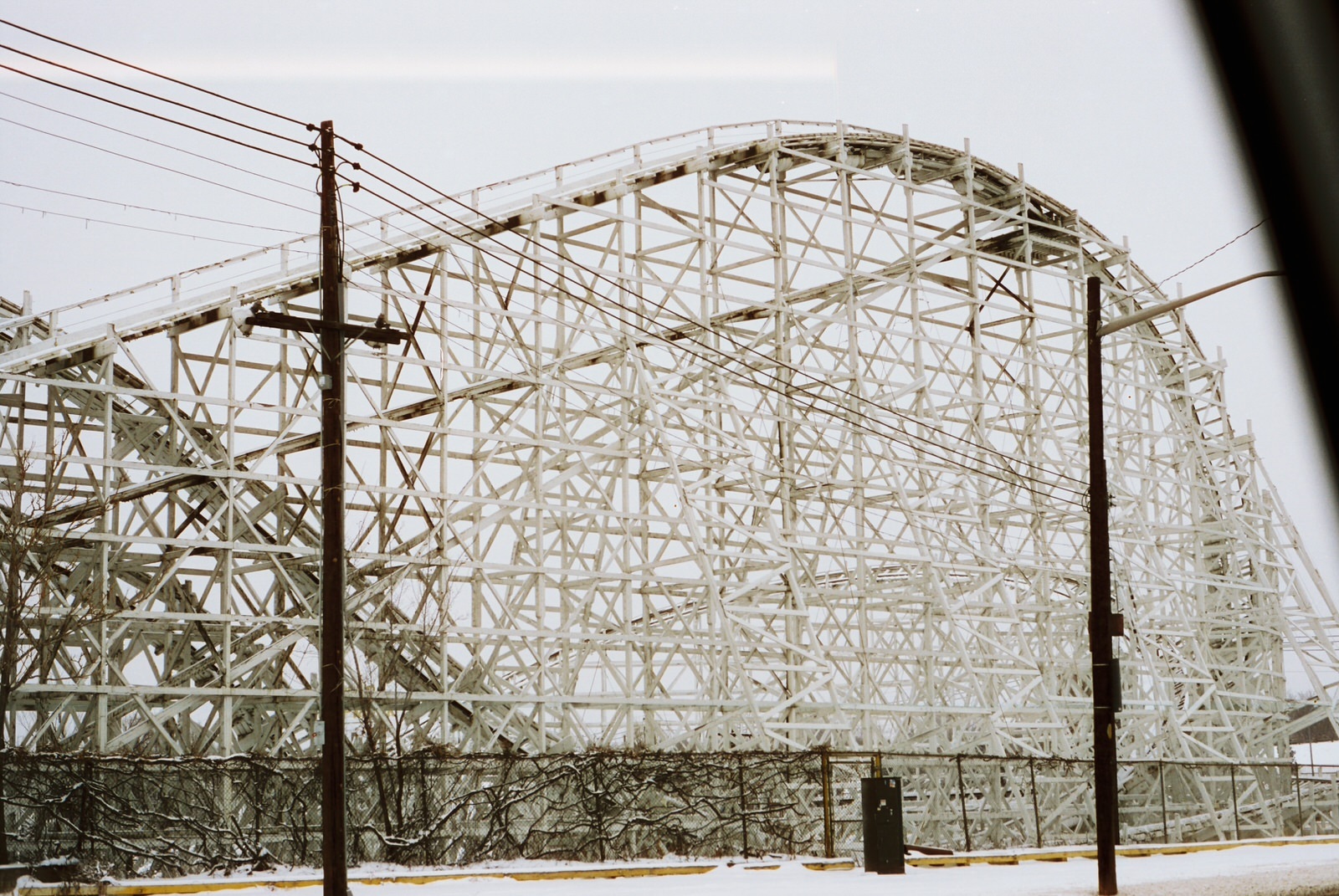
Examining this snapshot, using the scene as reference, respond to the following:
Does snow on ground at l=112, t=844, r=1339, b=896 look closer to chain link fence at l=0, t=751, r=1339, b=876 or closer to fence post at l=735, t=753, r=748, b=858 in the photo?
fence post at l=735, t=753, r=748, b=858

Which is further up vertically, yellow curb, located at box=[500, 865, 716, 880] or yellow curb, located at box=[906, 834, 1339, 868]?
yellow curb, located at box=[500, 865, 716, 880]

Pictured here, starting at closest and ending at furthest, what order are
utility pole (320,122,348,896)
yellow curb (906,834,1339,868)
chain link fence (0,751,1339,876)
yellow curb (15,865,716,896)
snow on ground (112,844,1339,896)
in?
utility pole (320,122,348,896) < yellow curb (15,865,716,896) < snow on ground (112,844,1339,896) < chain link fence (0,751,1339,876) < yellow curb (906,834,1339,868)

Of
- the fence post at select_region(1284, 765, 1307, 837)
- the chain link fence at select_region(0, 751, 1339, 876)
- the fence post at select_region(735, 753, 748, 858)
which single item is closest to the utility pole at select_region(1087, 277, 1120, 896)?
the chain link fence at select_region(0, 751, 1339, 876)

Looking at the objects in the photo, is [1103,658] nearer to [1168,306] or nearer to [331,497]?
[1168,306]

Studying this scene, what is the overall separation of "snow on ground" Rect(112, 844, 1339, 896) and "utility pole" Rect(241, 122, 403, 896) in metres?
2.00

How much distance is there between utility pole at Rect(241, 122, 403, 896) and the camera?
1450 centimetres

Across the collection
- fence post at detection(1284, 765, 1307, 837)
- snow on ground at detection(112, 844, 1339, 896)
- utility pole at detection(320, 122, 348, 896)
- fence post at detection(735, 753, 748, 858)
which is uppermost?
utility pole at detection(320, 122, 348, 896)

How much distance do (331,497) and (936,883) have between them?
8476 millimetres

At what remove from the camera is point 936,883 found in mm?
18312

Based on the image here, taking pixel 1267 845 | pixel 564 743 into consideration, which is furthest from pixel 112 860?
pixel 1267 845

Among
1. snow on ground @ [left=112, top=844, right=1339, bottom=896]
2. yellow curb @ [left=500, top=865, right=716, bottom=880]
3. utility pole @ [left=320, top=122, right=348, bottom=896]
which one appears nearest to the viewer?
utility pole @ [left=320, top=122, right=348, bottom=896]

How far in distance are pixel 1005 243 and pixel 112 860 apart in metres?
26.5

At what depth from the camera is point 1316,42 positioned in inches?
305

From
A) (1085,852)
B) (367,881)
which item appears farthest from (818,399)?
(367,881)
